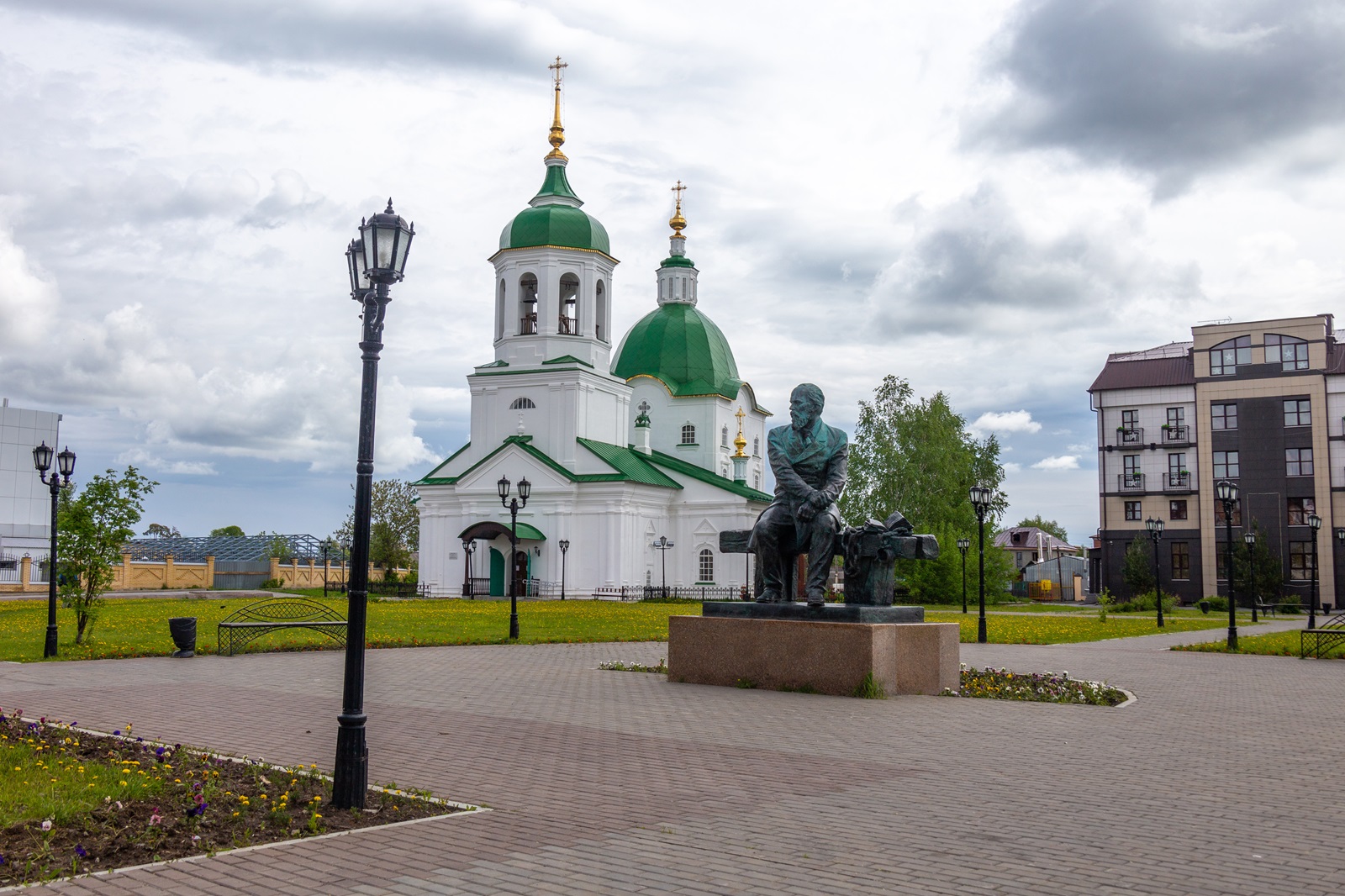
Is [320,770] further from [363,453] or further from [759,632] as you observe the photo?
[759,632]

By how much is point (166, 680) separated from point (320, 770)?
679 cm

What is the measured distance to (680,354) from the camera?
208ft

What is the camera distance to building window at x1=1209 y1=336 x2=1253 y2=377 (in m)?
54.5

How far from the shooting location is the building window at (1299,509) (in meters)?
53.0

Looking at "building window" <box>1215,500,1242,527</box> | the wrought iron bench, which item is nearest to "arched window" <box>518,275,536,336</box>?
"building window" <box>1215,500,1242,527</box>

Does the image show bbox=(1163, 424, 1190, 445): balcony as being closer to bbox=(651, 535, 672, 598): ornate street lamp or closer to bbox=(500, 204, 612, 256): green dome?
bbox=(651, 535, 672, 598): ornate street lamp

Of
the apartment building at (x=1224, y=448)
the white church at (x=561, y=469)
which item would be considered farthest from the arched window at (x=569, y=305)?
the apartment building at (x=1224, y=448)

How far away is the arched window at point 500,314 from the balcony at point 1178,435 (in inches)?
1331

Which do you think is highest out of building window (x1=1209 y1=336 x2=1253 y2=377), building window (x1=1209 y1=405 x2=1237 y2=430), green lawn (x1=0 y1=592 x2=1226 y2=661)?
building window (x1=1209 y1=336 x2=1253 y2=377)

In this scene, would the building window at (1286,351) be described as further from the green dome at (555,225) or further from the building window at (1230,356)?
the green dome at (555,225)

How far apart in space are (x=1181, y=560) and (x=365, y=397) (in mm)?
55320

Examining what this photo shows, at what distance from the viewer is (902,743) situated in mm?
9422

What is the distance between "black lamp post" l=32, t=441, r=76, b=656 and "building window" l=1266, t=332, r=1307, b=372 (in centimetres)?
5317

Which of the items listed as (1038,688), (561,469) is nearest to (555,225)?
(561,469)
